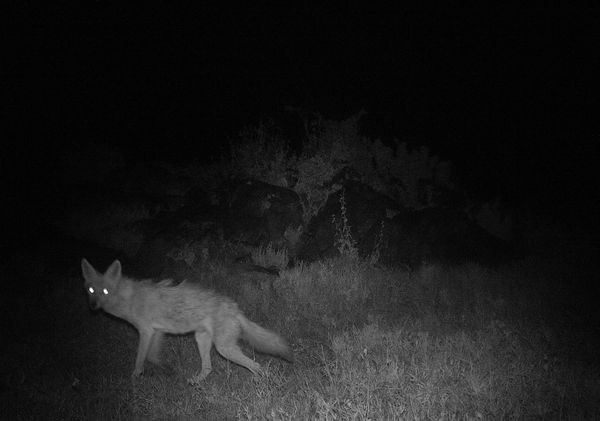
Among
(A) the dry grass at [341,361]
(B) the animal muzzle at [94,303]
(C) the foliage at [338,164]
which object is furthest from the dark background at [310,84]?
(B) the animal muzzle at [94,303]

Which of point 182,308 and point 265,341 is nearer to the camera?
point 265,341

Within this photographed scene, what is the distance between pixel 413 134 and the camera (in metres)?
13.1

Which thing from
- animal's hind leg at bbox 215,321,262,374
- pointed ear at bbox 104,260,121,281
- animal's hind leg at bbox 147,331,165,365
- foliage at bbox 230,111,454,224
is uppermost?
foliage at bbox 230,111,454,224

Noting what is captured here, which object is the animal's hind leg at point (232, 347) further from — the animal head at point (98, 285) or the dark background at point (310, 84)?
the dark background at point (310, 84)

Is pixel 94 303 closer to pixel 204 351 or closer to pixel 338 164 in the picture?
pixel 204 351

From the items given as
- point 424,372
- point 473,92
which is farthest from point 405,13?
point 424,372

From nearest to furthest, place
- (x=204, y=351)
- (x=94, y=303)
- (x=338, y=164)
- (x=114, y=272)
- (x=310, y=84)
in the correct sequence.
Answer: (x=204, y=351) → (x=94, y=303) → (x=114, y=272) → (x=338, y=164) → (x=310, y=84)

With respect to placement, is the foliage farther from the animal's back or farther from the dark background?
the animal's back

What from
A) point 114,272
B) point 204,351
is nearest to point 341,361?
point 204,351

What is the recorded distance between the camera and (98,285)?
5.64m

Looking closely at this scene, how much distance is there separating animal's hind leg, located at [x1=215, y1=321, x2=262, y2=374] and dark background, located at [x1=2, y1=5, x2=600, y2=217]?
27.1 feet

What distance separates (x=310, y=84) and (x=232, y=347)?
39.7ft

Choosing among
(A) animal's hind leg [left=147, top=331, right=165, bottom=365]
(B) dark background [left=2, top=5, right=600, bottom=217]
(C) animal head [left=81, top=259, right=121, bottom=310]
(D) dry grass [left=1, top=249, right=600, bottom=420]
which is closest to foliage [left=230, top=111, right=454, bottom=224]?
(B) dark background [left=2, top=5, right=600, bottom=217]

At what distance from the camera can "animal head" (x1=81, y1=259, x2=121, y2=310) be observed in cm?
561
